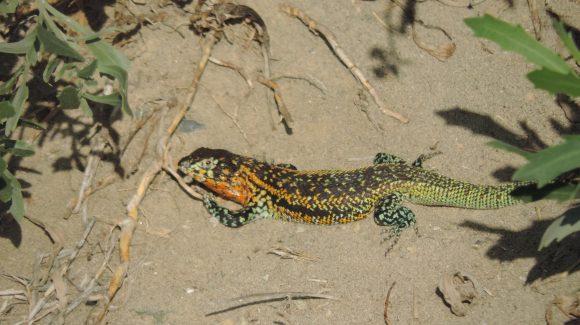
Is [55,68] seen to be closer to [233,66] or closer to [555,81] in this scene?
[233,66]

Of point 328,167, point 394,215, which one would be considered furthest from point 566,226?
point 328,167

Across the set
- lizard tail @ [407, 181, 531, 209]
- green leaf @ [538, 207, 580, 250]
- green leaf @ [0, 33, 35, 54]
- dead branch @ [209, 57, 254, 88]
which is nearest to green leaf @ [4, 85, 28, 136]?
green leaf @ [0, 33, 35, 54]

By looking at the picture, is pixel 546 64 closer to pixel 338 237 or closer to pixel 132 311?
pixel 338 237

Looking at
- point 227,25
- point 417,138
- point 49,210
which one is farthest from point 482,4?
point 49,210

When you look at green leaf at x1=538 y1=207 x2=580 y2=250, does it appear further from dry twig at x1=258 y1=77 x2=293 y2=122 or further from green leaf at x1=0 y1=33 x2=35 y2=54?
green leaf at x1=0 y1=33 x2=35 y2=54

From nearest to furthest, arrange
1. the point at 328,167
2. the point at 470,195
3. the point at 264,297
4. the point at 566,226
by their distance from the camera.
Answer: the point at 566,226 < the point at 264,297 < the point at 470,195 < the point at 328,167

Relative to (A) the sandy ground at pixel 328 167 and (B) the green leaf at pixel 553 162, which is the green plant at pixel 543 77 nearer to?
(B) the green leaf at pixel 553 162
